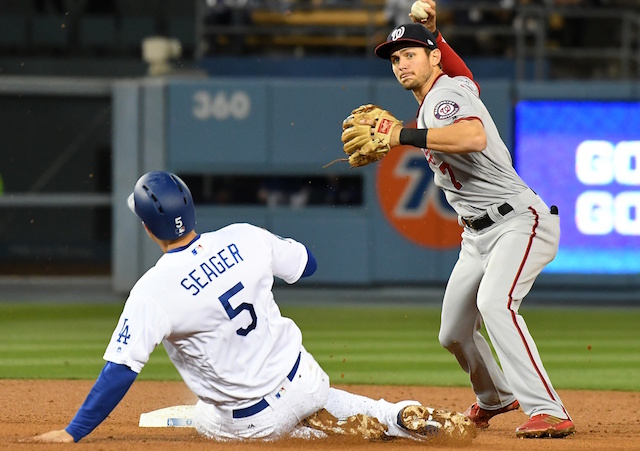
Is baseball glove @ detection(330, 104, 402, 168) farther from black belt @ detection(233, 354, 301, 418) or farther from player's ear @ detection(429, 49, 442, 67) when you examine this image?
black belt @ detection(233, 354, 301, 418)

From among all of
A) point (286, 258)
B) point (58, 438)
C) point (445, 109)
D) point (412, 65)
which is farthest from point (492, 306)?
point (58, 438)

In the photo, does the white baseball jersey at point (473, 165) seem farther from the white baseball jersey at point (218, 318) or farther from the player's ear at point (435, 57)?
the white baseball jersey at point (218, 318)

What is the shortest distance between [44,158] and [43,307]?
9.22 meters

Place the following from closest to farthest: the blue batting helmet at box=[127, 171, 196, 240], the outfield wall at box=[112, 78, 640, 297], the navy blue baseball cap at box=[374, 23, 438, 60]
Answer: the blue batting helmet at box=[127, 171, 196, 240]
the navy blue baseball cap at box=[374, 23, 438, 60]
the outfield wall at box=[112, 78, 640, 297]

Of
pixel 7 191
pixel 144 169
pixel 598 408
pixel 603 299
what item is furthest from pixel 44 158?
pixel 598 408

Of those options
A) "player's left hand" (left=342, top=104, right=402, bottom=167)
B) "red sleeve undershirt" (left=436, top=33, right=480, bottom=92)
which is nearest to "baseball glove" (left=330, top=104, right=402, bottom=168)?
"player's left hand" (left=342, top=104, right=402, bottom=167)

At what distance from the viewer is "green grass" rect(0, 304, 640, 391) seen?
745cm

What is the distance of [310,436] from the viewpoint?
4.25 metres

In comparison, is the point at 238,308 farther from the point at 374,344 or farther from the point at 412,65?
the point at 374,344

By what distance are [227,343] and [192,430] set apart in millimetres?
1026

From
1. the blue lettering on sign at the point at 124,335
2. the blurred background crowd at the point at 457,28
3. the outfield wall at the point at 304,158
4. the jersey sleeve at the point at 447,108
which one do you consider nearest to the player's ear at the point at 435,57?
the jersey sleeve at the point at 447,108

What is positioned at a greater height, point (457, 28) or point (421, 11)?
point (421, 11)

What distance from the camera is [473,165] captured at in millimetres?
4719

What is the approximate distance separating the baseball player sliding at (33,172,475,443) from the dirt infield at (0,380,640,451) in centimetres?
9
